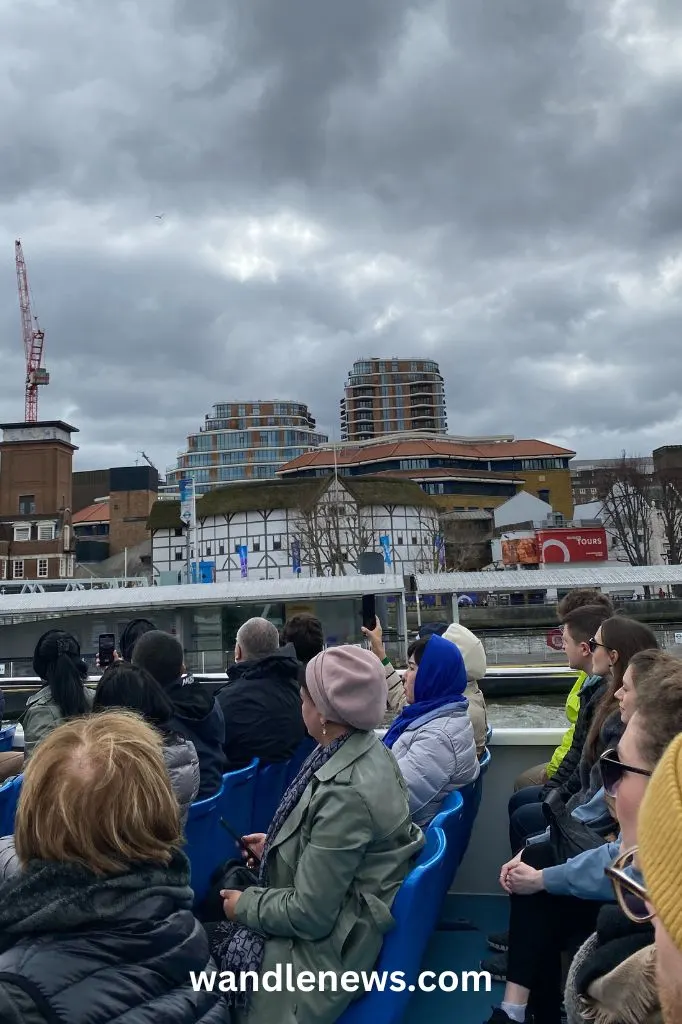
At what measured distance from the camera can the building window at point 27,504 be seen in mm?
68438

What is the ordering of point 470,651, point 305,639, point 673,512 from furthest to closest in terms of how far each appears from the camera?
1. point 673,512
2. point 305,639
3. point 470,651

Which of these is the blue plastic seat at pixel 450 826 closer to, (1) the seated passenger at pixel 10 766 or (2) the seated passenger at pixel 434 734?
(2) the seated passenger at pixel 434 734

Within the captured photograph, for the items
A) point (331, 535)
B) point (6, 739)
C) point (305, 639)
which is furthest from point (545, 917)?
point (331, 535)

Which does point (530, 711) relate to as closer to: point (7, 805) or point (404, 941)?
point (7, 805)

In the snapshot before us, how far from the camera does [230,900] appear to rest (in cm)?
252

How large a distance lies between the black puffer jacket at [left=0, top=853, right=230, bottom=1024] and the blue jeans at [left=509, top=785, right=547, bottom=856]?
8.21ft

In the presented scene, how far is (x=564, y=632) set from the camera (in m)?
4.61

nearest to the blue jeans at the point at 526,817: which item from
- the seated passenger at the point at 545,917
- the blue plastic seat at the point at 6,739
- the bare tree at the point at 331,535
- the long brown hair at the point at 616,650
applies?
the long brown hair at the point at 616,650

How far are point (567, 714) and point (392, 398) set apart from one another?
438ft

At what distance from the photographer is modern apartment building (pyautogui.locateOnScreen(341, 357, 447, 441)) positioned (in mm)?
134125

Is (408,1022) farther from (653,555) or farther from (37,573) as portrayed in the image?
(37,573)

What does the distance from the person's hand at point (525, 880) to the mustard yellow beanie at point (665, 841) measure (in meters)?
2.12

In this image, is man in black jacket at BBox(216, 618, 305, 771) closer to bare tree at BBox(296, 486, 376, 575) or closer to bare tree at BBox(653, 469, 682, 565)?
bare tree at BBox(296, 486, 376, 575)

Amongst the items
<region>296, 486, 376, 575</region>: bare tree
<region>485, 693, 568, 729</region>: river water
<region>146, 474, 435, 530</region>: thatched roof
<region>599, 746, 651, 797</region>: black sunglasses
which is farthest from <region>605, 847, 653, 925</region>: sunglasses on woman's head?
<region>146, 474, 435, 530</region>: thatched roof
